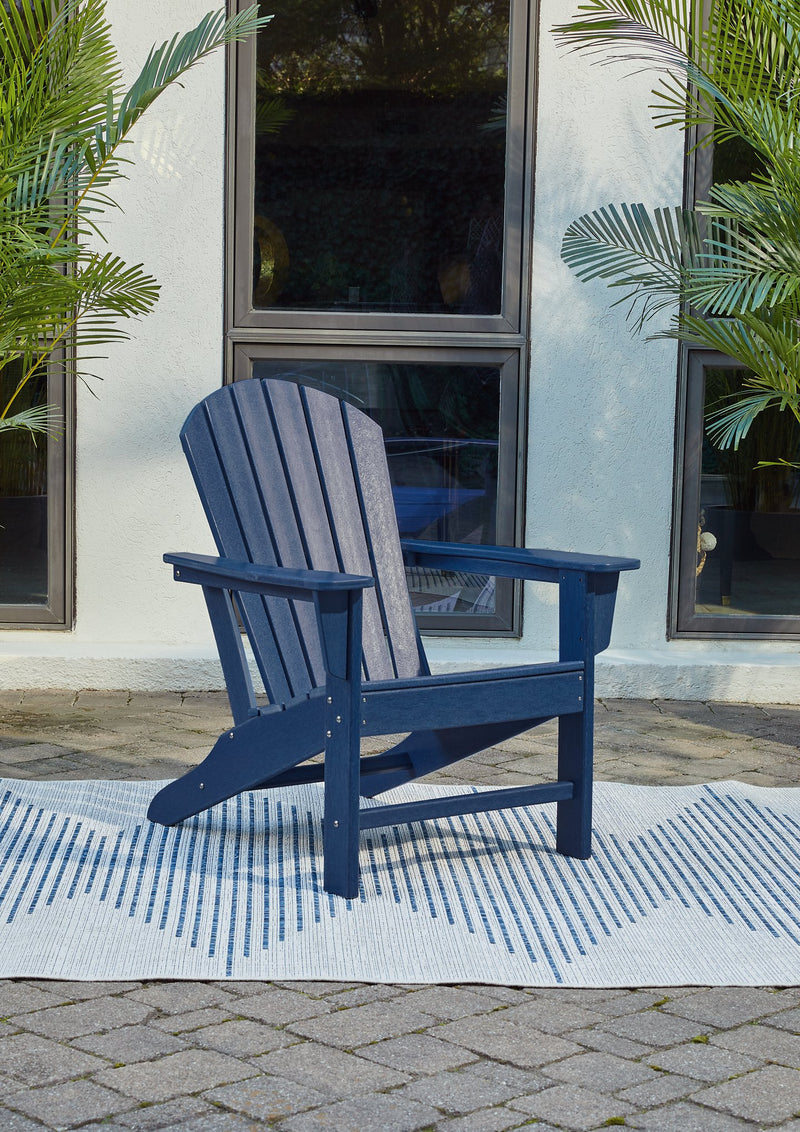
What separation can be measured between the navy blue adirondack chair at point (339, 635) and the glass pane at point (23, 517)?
1.86m

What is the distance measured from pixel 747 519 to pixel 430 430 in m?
1.26

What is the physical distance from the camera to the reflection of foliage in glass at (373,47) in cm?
499

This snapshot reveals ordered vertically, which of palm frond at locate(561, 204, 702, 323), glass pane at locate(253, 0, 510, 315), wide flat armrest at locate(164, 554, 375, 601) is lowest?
wide flat armrest at locate(164, 554, 375, 601)

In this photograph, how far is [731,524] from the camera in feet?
17.0

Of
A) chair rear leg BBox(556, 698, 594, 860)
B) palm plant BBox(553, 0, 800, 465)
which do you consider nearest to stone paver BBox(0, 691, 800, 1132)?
chair rear leg BBox(556, 698, 594, 860)

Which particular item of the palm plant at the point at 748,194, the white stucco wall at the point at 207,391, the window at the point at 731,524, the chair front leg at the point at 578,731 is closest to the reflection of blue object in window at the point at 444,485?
the white stucco wall at the point at 207,391

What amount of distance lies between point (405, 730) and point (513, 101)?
301cm

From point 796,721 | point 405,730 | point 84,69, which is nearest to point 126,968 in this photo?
point 405,730

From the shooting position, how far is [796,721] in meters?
4.79

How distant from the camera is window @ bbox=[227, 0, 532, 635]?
5.00 metres

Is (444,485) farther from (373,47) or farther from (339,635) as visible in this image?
(339,635)

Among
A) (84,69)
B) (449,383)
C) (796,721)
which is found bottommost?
(796,721)

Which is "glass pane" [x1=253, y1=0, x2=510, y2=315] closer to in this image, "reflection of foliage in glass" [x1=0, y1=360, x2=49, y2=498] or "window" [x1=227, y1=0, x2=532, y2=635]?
"window" [x1=227, y1=0, x2=532, y2=635]

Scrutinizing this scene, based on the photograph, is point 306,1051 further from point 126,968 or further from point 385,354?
point 385,354
